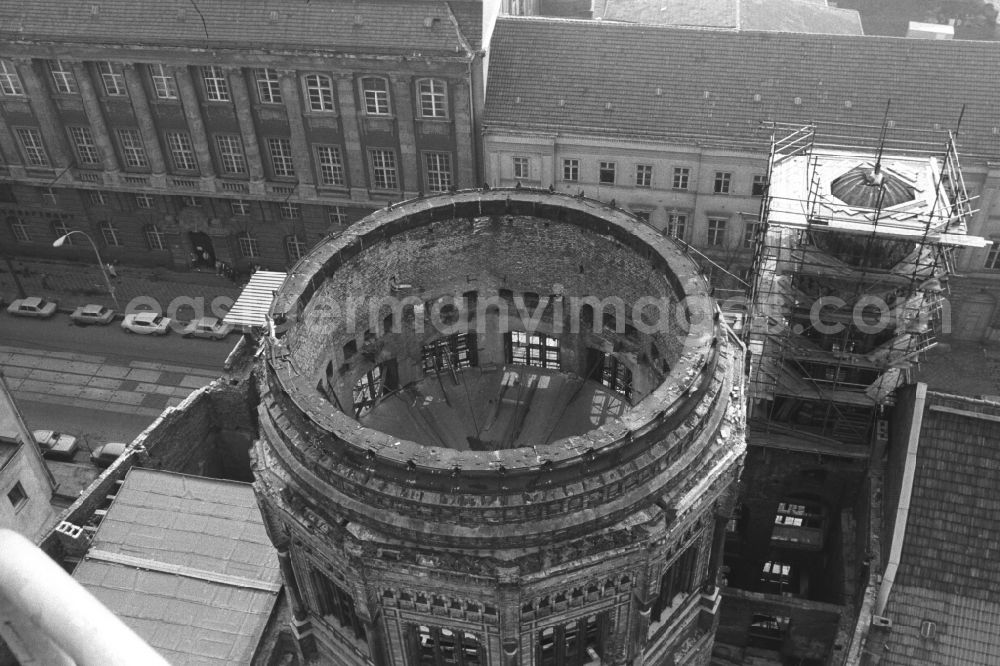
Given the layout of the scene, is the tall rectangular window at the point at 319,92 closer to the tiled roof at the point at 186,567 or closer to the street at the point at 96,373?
the street at the point at 96,373

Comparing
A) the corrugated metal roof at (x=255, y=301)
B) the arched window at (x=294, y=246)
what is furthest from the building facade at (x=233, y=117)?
the corrugated metal roof at (x=255, y=301)

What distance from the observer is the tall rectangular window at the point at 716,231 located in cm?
7847

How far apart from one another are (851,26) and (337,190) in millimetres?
59938

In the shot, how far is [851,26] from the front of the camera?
100250 millimetres

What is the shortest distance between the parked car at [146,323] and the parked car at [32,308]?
7.90 metres

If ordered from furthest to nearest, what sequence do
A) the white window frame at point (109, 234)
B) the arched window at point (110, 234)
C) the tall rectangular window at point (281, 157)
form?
1. the arched window at point (110, 234)
2. the white window frame at point (109, 234)
3. the tall rectangular window at point (281, 157)

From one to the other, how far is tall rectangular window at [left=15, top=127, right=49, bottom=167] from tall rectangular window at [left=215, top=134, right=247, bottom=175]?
18.6 metres

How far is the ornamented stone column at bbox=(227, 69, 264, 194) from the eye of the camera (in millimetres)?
79812

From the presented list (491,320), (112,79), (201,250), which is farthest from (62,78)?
(491,320)

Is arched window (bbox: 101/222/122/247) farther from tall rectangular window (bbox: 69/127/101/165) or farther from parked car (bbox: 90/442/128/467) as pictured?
parked car (bbox: 90/442/128/467)

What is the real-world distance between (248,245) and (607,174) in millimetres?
37136

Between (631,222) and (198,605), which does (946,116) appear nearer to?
(631,222)

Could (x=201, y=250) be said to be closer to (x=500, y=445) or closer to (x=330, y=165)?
(x=330, y=165)

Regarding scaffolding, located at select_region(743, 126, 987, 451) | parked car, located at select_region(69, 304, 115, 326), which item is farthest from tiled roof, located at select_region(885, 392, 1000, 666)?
parked car, located at select_region(69, 304, 115, 326)
